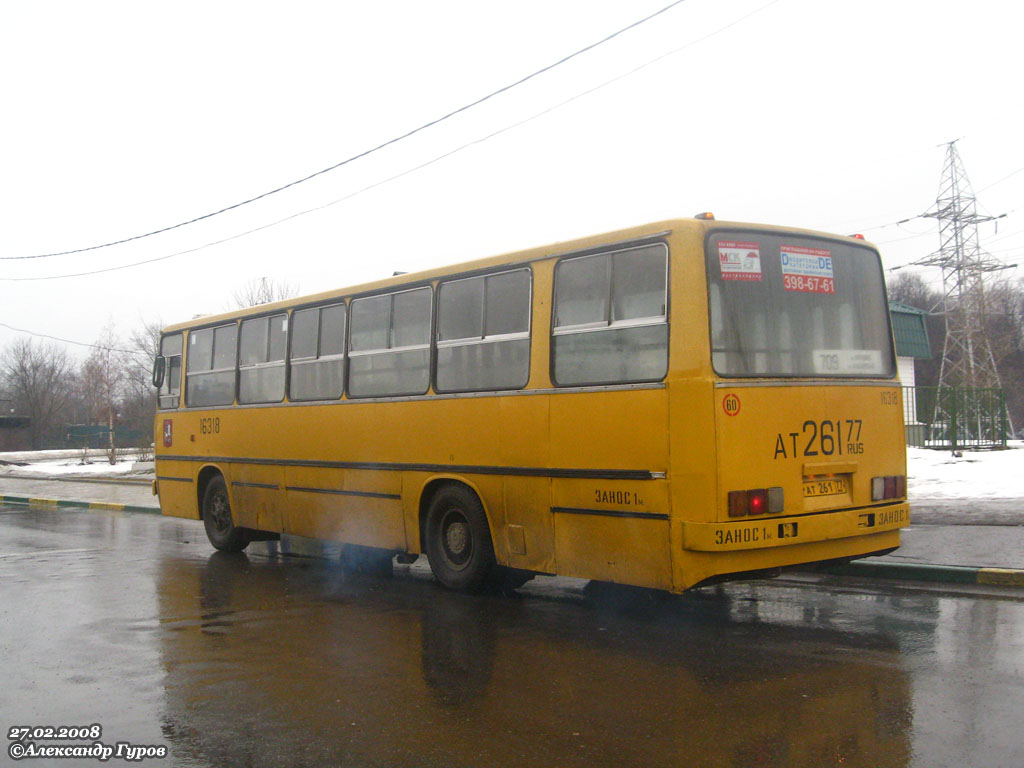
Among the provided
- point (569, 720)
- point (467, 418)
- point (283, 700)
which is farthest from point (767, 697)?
point (467, 418)

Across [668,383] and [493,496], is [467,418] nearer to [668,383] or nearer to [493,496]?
[493,496]

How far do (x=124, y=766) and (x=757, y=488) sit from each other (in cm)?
440

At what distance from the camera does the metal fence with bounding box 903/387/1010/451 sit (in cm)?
2131

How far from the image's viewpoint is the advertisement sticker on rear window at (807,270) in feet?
24.7

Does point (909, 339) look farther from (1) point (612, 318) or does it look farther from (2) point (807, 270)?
(1) point (612, 318)

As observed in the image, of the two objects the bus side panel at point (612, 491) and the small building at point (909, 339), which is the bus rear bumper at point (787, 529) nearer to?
the bus side panel at point (612, 491)

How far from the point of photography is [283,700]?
5.72 m

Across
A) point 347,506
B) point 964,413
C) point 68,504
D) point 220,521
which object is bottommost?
point 68,504

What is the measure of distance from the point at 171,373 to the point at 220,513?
2.44m

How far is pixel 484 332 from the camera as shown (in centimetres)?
883

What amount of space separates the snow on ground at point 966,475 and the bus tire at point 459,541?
649cm

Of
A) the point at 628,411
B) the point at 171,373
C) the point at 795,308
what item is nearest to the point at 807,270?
the point at 795,308

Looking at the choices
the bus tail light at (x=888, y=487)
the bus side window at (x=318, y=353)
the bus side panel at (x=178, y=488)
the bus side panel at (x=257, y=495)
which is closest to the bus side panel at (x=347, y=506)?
the bus side panel at (x=257, y=495)

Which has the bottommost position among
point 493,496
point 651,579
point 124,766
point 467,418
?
point 124,766
